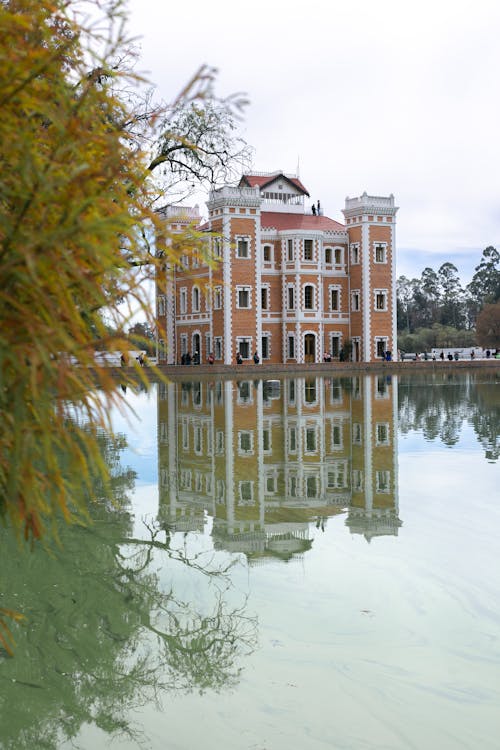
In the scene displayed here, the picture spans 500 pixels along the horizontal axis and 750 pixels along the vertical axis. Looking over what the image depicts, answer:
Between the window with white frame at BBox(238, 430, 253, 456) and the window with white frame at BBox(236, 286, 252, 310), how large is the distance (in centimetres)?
3234

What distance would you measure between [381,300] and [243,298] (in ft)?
31.7

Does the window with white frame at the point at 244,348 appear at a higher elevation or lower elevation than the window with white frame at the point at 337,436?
higher

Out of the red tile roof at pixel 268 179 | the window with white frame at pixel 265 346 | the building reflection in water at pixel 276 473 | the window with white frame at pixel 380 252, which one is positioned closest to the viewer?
the building reflection in water at pixel 276 473

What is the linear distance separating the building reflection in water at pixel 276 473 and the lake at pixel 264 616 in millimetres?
43

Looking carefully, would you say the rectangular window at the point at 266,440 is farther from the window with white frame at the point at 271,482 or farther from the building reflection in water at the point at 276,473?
the window with white frame at the point at 271,482

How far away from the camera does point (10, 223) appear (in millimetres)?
1889

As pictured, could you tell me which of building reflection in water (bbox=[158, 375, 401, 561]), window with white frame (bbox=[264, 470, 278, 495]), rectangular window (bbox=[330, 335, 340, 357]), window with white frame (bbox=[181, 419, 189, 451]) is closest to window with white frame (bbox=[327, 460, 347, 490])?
building reflection in water (bbox=[158, 375, 401, 561])

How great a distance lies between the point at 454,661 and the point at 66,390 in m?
2.70

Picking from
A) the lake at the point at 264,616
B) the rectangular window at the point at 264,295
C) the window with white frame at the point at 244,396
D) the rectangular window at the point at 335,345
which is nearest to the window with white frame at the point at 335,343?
the rectangular window at the point at 335,345

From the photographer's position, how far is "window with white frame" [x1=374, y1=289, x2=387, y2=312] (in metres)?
49.2

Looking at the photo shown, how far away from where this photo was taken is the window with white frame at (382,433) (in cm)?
1173

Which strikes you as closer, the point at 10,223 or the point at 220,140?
the point at 10,223

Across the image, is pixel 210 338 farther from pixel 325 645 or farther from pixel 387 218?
pixel 325 645

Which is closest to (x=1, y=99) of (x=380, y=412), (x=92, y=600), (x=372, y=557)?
(x=92, y=600)
